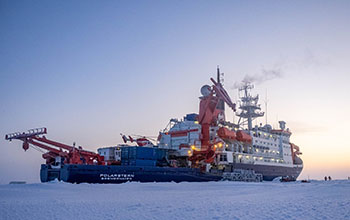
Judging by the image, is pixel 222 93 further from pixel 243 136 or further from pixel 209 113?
pixel 243 136

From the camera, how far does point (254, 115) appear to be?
6712cm

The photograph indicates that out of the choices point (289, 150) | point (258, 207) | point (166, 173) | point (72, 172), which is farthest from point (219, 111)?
point (258, 207)

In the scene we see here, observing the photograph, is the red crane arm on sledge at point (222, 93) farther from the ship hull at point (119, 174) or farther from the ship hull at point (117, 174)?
the ship hull at point (117, 174)

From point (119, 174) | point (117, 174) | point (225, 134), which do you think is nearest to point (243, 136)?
point (225, 134)

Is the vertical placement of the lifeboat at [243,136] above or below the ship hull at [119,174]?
above

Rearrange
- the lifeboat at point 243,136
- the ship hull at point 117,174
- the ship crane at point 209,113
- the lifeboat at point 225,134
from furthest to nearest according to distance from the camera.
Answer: the lifeboat at point 243,136
the lifeboat at point 225,134
the ship crane at point 209,113
the ship hull at point 117,174

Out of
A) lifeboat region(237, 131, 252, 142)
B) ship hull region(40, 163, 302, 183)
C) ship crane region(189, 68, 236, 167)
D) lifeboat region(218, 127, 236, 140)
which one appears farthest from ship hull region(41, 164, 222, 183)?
lifeboat region(237, 131, 252, 142)

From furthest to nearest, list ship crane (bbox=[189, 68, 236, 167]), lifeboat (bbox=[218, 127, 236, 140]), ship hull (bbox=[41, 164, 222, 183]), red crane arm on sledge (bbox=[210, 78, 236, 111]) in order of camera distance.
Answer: red crane arm on sledge (bbox=[210, 78, 236, 111]) < lifeboat (bbox=[218, 127, 236, 140]) < ship crane (bbox=[189, 68, 236, 167]) < ship hull (bbox=[41, 164, 222, 183])

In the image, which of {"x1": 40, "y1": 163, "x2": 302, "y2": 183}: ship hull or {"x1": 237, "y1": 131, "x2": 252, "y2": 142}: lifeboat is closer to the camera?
{"x1": 40, "y1": 163, "x2": 302, "y2": 183}: ship hull

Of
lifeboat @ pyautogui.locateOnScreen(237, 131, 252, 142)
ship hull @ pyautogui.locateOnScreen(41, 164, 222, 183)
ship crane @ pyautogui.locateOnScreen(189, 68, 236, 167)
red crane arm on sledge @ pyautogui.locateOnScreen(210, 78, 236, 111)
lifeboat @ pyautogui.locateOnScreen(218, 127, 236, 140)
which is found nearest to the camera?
ship hull @ pyautogui.locateOnScreen(41, 164, 222, 183)

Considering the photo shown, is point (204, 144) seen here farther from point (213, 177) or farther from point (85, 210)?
point (85, 210)

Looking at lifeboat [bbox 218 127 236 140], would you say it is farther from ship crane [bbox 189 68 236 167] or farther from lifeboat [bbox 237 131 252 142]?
lifeboat [bbox 237 131 252 142]

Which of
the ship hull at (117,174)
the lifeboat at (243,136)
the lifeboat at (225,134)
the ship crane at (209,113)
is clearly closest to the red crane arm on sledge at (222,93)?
the ship crane at (209,113)

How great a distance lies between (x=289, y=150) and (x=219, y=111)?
80.8ft
